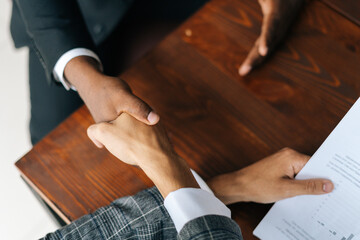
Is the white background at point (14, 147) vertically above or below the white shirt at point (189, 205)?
below

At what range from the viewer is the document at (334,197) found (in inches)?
22.5

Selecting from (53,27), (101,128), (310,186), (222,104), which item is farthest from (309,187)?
(53,27)

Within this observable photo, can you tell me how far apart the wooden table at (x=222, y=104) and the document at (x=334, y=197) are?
2.6 inches

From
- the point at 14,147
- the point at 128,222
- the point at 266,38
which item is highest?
the point at 266,38

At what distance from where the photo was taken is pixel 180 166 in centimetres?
62

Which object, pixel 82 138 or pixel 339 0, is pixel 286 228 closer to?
pixel 82 138

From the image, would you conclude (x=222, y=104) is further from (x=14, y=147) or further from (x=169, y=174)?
(x=14, y=147)

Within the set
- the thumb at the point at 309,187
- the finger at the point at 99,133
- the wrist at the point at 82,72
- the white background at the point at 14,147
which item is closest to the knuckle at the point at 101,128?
the finger at the point at 99,133

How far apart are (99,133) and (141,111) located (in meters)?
0.09

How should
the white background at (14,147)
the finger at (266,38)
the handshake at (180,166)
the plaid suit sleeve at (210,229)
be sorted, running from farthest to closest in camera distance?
the white background at (14,147) → the finger at (266,38) → the handshake at (180,166) → the plaid suit sleeve at (210,229)

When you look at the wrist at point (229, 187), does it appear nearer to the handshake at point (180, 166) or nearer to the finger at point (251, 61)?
the handshake at point (180, 166)

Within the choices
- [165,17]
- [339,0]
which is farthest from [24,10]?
[339,0]

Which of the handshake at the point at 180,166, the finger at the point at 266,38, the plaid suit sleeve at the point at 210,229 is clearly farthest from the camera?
the finger at the point at 266,38

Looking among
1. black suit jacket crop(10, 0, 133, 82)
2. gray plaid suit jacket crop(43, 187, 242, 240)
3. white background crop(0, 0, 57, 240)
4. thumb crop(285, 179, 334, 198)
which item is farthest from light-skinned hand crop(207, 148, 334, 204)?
white background crop(0, 0, 57, 240)
